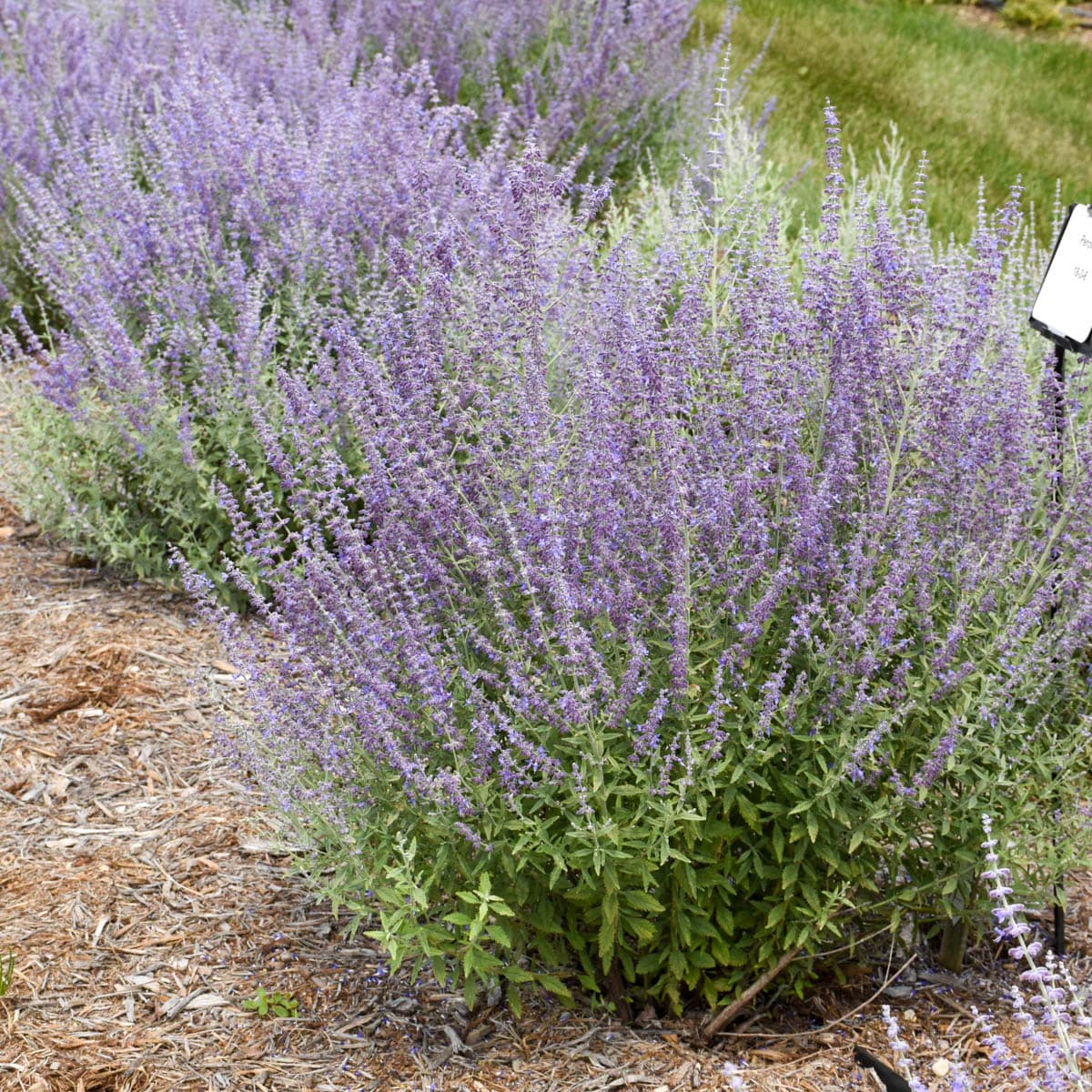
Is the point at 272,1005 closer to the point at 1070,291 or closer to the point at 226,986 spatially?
the point at 226,986

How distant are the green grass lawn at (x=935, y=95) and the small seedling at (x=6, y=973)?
5717 millimetres

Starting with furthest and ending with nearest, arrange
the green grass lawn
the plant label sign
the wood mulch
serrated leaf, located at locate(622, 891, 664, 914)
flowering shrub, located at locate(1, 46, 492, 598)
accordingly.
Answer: the green grass lawn
flowering shrub, located at locate(1, 46, 492, 598)
the plant label sign
the wood mulch
serrated leaf, located at locate(622, 891, 664, 914)

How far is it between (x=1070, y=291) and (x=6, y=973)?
289 centimetres

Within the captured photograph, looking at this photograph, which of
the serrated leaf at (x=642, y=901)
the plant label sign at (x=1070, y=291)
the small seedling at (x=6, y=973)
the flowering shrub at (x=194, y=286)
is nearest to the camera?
the serrated leaf at (x=642, y=901)

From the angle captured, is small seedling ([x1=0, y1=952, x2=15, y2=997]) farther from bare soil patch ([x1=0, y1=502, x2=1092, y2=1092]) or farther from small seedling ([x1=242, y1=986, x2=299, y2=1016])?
small seedling ([x1=242, y1=986, x2=299, y2=1016])

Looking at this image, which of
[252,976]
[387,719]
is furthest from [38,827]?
[387,719]

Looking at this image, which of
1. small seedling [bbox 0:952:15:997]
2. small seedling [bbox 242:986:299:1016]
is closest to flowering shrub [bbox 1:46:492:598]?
small seedling [bbox 0:952:15:997]

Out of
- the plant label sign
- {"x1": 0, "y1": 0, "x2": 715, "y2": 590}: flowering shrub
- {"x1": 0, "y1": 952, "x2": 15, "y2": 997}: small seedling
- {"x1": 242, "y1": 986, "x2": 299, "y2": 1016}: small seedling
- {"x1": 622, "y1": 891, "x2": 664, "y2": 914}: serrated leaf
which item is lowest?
{"x1": 0, "y1": 952, "x2": 15, "y2": 997}: small seedling

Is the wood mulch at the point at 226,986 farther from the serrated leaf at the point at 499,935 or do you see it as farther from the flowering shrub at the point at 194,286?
the flowering shrub at the point at 194,286

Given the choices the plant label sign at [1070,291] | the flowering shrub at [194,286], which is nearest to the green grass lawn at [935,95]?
the flowering shrub at [194,286]

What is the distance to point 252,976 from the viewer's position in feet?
10.0

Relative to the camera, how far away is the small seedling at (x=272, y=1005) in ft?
9.67

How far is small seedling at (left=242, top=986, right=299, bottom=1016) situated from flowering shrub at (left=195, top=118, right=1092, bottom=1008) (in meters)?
0.39

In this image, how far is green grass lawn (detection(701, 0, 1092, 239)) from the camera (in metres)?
8.81
